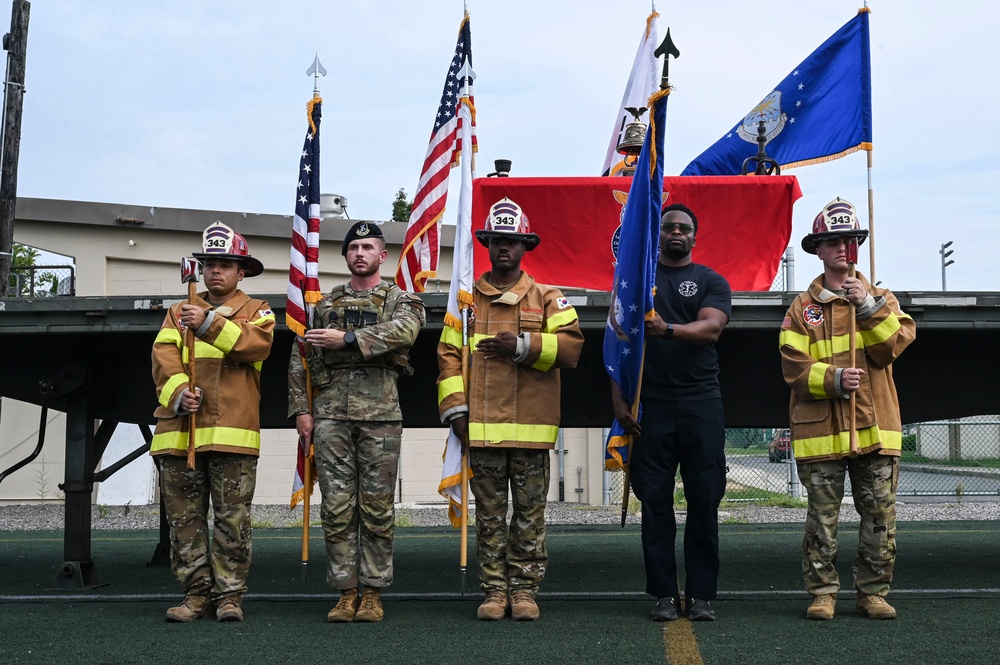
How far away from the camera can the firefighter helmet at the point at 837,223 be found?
19.0ft

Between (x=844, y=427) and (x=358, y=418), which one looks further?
(x=358, y=418)

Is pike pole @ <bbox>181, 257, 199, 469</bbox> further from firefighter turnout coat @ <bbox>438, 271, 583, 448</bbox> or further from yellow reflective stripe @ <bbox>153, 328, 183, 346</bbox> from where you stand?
firefighter turnout coat @ <bbox>438, 271, 583, 448</bbox>

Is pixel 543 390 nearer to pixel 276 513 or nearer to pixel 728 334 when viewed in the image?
pixel 728 334

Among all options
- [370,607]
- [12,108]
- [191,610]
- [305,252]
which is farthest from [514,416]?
[12,108]

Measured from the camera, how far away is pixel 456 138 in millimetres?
6941

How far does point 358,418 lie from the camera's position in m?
5.92

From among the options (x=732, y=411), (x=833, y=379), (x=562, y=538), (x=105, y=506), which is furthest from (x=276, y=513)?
(x=833, y=379)

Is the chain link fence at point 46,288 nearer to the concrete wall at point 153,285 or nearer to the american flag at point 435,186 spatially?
the concrete wall at point 153,285

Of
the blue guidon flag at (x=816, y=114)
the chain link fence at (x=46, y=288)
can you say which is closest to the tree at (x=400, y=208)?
the chain link fence at (x=46, y=288)

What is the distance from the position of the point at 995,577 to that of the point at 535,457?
372 cm

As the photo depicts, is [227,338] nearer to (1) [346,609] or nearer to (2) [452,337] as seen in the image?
(2) [452,337]

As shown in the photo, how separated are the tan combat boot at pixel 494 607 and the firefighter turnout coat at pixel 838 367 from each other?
1.82 metres

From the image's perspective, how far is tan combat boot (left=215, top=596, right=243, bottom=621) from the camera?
5828 millimetres

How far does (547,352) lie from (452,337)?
24.6 inches
